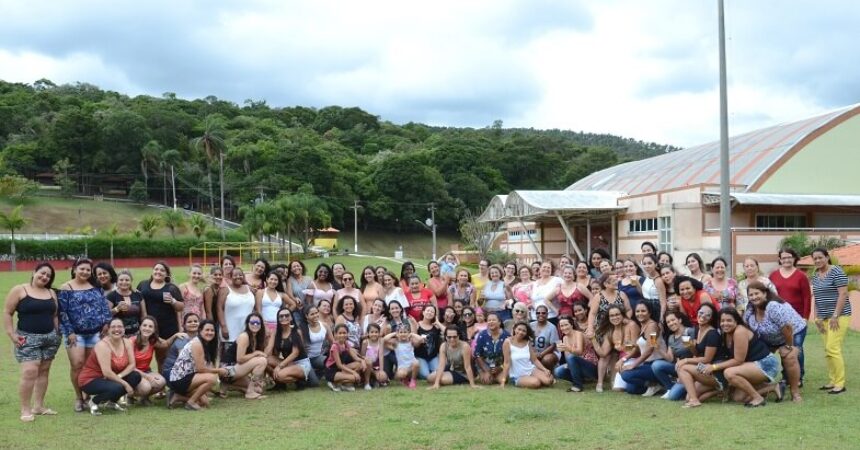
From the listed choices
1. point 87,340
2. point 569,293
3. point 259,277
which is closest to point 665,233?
point 569,293

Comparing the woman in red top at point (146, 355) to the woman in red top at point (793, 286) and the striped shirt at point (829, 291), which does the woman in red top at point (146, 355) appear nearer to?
the woman in red top at point (793, 286)

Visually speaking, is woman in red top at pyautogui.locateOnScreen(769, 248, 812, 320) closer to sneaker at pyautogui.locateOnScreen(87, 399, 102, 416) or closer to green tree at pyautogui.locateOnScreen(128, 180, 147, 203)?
sneaker at pyautogui.locateOnScreen(87, 399, 102, 416)

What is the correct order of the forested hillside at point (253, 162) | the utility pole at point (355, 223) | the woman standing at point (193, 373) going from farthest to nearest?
the forested hillside at point (253, 162) < the utility pole at point (355, 223) < the woman standing at point (193, 373)

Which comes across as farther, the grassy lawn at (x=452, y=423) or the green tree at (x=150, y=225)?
the green tree at (x=150, y=225)

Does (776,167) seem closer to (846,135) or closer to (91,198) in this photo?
(846,135)

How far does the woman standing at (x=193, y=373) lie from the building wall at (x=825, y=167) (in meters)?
26.9

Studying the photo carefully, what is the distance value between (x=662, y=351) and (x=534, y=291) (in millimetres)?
1989

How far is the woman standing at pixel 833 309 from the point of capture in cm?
785

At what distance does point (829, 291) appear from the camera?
26.0 feet

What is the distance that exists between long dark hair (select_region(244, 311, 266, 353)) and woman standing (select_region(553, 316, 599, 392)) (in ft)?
11.4

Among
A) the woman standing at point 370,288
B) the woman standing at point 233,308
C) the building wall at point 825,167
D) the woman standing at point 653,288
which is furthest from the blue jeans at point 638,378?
the building wall at point 825,167

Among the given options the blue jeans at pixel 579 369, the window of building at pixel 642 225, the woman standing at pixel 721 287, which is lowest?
the blue jeans at pixel 579 369

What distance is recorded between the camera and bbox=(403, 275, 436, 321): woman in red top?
9703 millimetres

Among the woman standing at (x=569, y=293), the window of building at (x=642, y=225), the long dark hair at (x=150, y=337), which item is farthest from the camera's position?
the window of building at (x=642, y=225)
